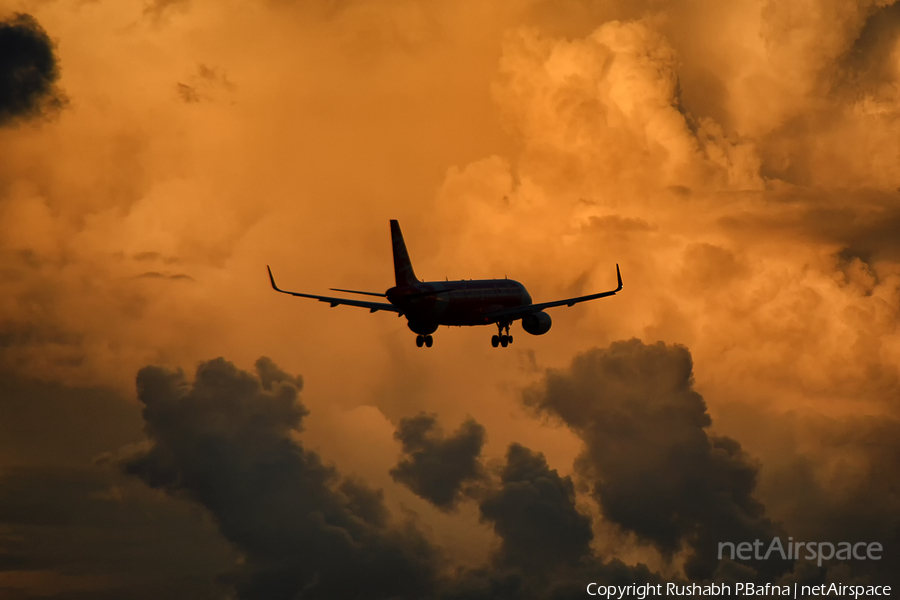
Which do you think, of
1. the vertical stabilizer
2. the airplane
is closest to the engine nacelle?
the airplane

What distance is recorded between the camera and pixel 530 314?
358 feet

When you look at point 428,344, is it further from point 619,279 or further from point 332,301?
point 619,279

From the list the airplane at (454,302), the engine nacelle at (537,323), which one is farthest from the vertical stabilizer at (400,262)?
the engine nacelle at (537,323)

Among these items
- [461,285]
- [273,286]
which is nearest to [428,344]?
[461,285]

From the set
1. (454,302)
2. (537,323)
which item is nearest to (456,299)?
(454,302)

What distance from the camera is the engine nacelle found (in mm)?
109062

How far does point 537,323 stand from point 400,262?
1675cm

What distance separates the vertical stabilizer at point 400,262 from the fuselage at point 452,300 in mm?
1618

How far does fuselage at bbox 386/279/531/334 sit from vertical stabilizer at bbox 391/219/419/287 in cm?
162

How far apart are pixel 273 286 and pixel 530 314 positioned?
24.7 m

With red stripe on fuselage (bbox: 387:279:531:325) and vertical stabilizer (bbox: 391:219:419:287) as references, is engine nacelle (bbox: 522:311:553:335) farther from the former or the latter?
vertical stabilizer (bbox: 391:219:419:287)

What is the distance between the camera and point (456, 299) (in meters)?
99.8

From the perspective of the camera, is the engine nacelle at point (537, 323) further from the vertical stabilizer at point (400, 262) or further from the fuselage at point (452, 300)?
the vertical stabilizer at point (400, 262)

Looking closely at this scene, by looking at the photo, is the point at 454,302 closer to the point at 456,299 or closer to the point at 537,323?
the point at 456,299
